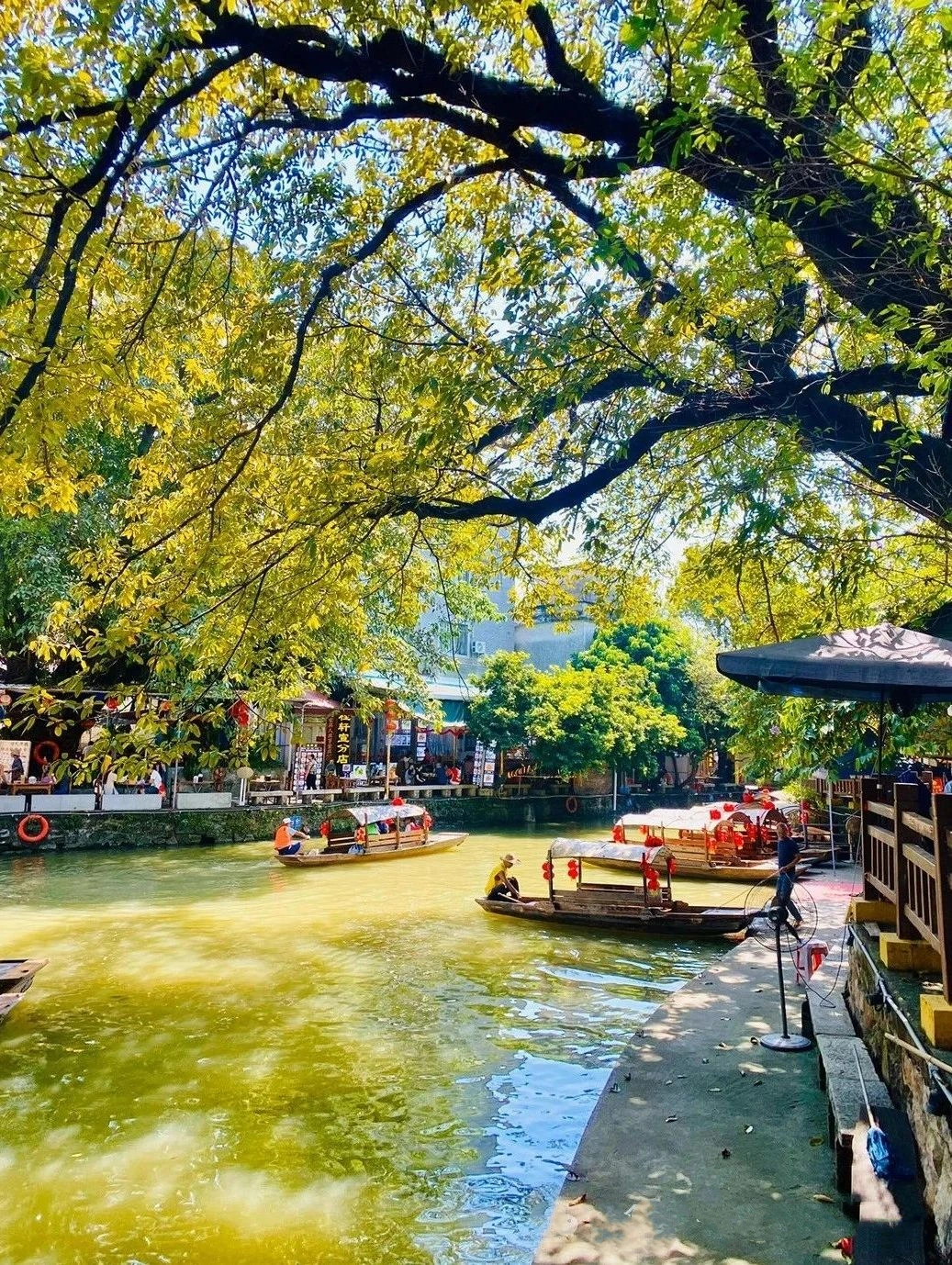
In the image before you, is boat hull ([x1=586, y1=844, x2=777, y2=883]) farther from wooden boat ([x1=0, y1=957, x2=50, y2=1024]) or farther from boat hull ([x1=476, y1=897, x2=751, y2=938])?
wooden boat ([x1=0, y1=957, x2=50, y2=1024])

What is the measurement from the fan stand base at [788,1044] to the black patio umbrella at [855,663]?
270 cm

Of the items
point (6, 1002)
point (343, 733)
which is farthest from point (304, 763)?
point (6, 1002)

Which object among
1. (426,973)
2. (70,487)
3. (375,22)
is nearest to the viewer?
(375,22)

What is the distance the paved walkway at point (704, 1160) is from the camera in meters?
3.95

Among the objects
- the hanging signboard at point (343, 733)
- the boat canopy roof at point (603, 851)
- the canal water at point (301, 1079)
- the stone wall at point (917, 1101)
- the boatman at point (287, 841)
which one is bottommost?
the canal water at point (301, 1079)

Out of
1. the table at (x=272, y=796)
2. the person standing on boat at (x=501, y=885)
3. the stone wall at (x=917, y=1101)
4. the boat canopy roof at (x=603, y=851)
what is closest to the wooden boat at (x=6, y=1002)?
the stone wall at (x=917, y=1101)

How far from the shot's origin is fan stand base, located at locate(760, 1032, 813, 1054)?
648 cm

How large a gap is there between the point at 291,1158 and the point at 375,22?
7.20 meters

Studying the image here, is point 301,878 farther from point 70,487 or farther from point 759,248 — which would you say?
point 759,248

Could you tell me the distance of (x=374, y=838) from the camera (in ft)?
66.3

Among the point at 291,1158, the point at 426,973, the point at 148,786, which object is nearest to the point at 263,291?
the point at 291,1158

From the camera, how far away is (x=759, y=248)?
4.73m

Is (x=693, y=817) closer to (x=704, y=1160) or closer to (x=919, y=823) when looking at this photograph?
(x=704, y=1160)

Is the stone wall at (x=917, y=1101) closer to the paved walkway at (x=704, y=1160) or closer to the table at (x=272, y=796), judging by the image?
the paved walkway at (x=704, y=1160)
